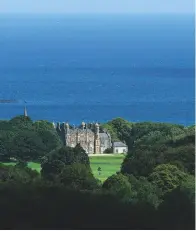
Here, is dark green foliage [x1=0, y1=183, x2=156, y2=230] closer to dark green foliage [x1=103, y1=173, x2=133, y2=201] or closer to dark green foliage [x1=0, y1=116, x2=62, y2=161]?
dark green foliage [x1=103, y1=173, x2=133, y2=201]

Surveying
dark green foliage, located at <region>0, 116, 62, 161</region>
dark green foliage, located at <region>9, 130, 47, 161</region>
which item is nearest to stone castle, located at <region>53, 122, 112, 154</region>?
dark green foliage, located at <region>0, 116, 62, 161</region>

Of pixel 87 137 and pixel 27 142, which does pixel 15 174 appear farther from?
pixel 87 137

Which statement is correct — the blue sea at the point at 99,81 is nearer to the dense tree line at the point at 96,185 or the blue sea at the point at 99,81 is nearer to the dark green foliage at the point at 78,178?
the dense tree line at the point at 96,185

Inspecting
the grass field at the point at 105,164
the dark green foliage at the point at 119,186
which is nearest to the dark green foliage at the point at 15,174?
the dark green foliage at the point at 119,186

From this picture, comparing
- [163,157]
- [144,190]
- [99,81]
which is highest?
[99,81]

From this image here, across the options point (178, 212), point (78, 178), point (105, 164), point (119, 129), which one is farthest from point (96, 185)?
point (119, 129)

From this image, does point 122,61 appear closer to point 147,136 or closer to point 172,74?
point 172,74
